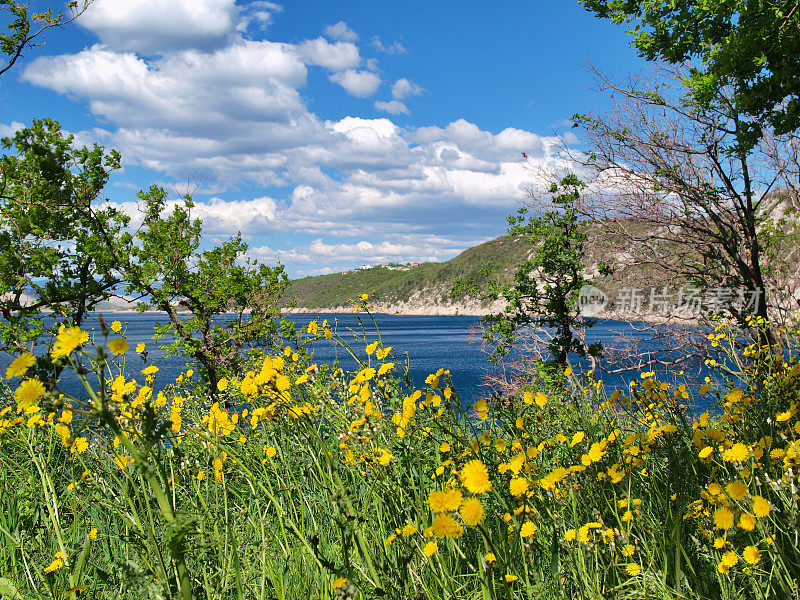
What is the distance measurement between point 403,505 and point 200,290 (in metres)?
13.1

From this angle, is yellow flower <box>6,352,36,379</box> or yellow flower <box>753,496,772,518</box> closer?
yellow flower <box>6,352,36,379</box>

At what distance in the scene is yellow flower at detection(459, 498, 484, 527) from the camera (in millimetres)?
1231

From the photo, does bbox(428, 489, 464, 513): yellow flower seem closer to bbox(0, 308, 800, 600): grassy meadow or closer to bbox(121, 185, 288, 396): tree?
bbox(0, 308, 800, 600): grassy meadow

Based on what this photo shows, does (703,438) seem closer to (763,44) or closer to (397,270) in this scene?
(763,44)

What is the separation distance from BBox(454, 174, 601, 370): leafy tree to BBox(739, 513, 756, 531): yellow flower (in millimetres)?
13366

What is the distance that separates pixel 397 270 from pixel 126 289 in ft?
595

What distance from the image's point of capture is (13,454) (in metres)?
3.77

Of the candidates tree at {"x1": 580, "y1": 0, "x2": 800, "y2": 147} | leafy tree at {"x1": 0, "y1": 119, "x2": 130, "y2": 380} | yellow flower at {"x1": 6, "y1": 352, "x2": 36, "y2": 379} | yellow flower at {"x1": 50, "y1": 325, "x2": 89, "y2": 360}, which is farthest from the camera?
leafy tree at {"x1": 0, "y1": 119, "x2": 130, "y2": 380}

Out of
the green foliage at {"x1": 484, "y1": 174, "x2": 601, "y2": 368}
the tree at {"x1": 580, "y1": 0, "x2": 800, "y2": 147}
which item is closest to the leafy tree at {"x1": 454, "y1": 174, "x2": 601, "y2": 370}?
the green foliage at {"x1": 484, "y1": 174, "x2": 601, "y2": 368}

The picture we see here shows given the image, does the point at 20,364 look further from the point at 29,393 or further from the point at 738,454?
the point at 738,454

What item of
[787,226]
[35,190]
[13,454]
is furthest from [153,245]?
[787,226]

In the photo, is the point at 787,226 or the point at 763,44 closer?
the point at 763,44

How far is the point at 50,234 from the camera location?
12406 millimetres

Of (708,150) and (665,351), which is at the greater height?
(708,150)
